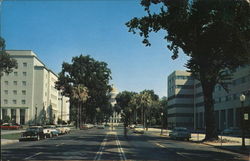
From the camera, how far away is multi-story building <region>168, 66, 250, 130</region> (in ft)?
251

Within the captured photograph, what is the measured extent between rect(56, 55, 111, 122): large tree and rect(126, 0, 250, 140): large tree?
63.9 m

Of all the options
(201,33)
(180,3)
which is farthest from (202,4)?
(201,33)

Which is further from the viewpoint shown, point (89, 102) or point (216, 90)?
point (89, 102)

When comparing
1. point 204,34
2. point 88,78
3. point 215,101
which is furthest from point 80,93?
point 204,34

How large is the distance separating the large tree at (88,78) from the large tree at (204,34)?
2515 inches

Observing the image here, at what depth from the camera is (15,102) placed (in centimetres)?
12275

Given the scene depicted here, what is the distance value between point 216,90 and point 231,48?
6579 cm

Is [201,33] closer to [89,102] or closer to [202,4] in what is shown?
[202,4]

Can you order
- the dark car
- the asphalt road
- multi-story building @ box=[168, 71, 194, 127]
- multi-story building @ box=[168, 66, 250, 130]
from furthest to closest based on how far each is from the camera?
multi-story building @ box=[168, 71, 194, 127]
multi-story building @ box=[168, 66, 250, 130]
the dark car
the asphalt road

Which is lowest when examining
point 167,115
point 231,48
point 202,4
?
point 167,115

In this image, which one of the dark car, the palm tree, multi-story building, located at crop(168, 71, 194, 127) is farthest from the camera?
multi-story building, located at crop(168, 71, 194, 127)

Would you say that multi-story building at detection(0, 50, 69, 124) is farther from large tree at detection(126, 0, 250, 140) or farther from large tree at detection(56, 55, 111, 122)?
large tree at detection(126, 0, 250, 140)

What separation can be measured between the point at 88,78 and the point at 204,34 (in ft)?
232

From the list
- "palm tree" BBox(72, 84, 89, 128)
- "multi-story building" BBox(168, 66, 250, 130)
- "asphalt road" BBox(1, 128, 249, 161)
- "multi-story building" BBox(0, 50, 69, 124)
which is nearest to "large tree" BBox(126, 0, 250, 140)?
"asphalt road" BBox(1, 128, 249, 161)
